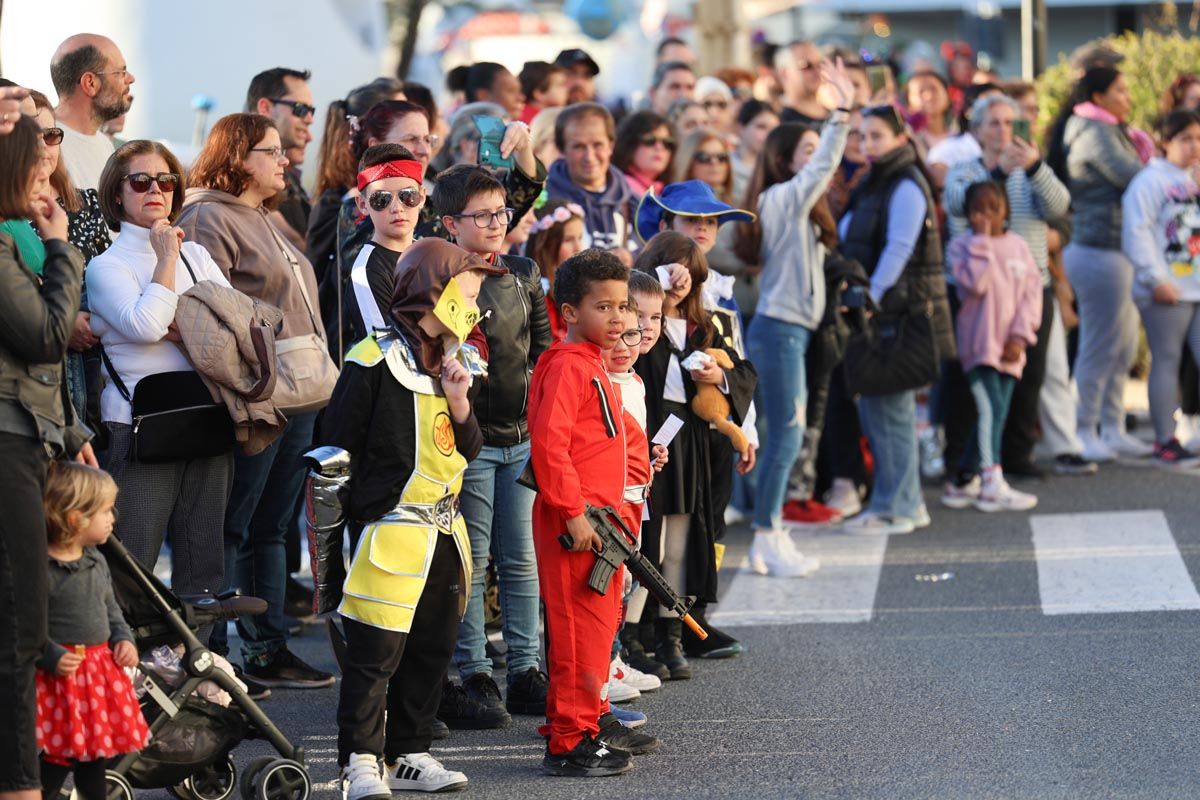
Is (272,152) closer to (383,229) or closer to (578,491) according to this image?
(383,229)

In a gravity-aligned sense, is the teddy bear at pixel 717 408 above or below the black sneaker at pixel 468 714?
above

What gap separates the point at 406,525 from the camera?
5379mm

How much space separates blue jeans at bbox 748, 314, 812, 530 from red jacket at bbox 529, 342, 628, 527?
9.49 feet

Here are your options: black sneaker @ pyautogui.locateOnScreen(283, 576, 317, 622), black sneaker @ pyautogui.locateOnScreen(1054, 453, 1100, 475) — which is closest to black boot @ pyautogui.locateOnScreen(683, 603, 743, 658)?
black sneaker @ pyautogui.locateOnScreen(283, 576, 317, 622)

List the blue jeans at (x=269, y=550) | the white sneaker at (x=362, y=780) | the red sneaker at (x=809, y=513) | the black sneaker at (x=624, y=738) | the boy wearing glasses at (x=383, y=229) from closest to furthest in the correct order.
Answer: the white sneaker at (x=362, y=780) → the black sneaker at (x=624, y=738) → the boy wearing glasses at (x=383, y=229) → the blue jeans at (x=269, y=550) → the red sneaker at (x=809, y=513)

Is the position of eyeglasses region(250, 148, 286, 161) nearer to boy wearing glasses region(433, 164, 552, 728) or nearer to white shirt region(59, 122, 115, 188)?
white shirt region(59, 122, 115, 188)

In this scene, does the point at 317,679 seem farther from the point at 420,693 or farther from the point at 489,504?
the point at 420,693

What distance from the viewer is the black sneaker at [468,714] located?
252 inches

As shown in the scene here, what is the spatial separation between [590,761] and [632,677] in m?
1.07

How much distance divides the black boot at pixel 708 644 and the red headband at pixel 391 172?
210 centimetres

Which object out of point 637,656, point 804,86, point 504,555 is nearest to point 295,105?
point 504,555

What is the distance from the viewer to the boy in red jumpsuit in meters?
5.73

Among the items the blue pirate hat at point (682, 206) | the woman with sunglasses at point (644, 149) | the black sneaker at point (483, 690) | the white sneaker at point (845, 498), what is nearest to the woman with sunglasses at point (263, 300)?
the black sneaker at point (483, 690)

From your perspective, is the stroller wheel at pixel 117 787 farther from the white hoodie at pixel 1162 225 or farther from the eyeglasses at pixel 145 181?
the white hoodie at pixel 1162 225
